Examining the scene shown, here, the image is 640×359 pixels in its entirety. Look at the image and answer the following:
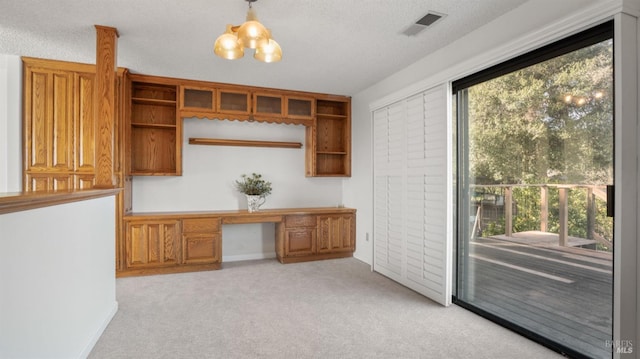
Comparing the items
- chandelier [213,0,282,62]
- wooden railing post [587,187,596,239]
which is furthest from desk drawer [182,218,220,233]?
wooden railing post [587,187,596,239]

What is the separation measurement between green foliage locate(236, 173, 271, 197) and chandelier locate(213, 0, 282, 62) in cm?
257

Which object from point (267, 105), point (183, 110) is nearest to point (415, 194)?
point (267, 105)

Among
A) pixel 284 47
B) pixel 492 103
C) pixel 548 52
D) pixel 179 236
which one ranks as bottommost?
pixel 179 236

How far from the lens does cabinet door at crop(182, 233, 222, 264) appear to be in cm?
418

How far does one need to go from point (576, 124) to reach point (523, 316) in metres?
1.48

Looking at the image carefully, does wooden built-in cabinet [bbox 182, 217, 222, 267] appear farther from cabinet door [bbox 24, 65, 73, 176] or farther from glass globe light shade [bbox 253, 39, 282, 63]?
glass globe light shade [bbox 253, 39, 282, 63]

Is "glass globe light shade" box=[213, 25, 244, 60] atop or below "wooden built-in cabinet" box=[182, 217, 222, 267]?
atop

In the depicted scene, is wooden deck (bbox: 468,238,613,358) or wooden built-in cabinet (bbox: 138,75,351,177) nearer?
wooden deck (bbox: 468,238,613,358)

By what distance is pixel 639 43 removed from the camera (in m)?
1.88

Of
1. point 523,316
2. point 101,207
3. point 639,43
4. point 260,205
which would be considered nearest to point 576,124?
point 639,43

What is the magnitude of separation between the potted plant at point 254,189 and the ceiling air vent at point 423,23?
2.79 m

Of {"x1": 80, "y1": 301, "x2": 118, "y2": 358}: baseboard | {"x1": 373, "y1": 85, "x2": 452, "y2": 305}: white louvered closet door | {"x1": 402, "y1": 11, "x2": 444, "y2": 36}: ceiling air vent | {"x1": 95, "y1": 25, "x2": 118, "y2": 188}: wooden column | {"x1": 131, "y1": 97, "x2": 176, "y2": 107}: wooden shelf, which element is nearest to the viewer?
{"x1": 80, "y1": 301, "x2": 118, "y2": 358}: baseboard

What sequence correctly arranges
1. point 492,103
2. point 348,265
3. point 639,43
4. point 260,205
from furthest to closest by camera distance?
point 260,205
point 348,265
point 492,103
point 639,43

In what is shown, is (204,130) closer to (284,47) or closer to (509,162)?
(284,47)
